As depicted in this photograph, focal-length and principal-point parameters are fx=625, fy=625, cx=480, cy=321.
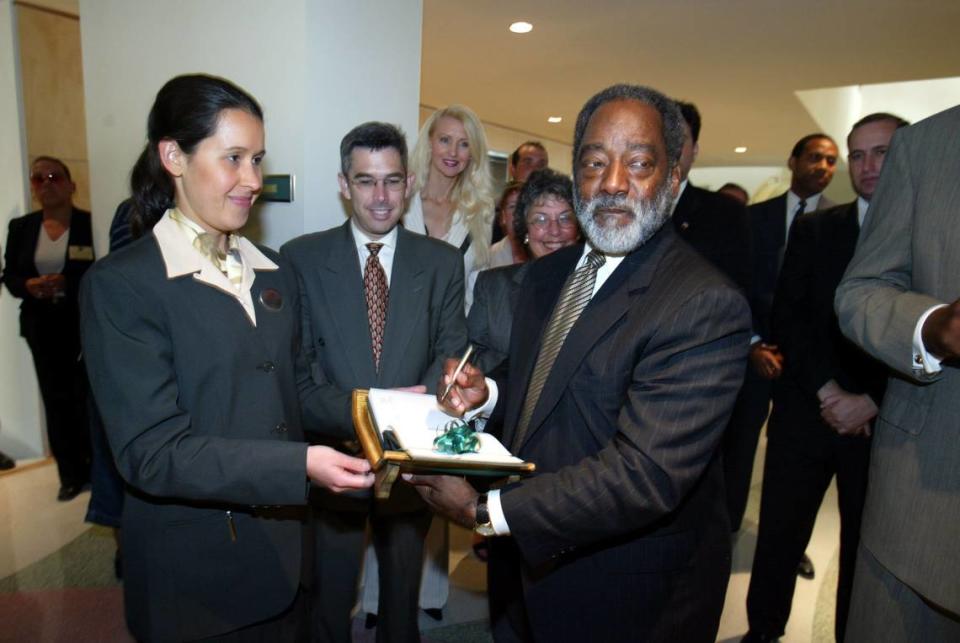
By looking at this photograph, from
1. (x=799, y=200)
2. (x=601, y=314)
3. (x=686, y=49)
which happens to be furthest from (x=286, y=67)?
(x=686, y=49)

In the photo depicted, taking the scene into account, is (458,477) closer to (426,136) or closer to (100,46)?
(426,136)

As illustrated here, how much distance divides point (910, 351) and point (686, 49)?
567 cm

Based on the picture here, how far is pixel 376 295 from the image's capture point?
2.27m

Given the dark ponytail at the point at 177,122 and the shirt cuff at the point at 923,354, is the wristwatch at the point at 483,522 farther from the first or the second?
the dark ponytail at the point at 177,122

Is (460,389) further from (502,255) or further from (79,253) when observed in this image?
(79,253)

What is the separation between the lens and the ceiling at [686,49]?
4953mm

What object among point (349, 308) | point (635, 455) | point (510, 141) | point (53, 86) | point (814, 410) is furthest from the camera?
point (510, 141)

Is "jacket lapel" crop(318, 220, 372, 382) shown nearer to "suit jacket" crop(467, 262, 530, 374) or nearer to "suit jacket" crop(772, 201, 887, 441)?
"suit jacket" crop(467, 262, 530, 374)

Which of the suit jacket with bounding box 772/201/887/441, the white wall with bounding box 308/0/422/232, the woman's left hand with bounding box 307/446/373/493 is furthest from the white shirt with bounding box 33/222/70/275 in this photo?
the suit jacket with bounding box 772/201/887/441

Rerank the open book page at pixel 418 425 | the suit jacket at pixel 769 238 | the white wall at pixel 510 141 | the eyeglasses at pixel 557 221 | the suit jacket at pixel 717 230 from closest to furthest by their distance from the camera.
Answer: the open book page at pixel 418 425 < the suit jacket at pixel 717 230 < the eyeglasses at pixel 557 221 < the suit jacket at pixel 769 238 < the white wall at pixel 510 141

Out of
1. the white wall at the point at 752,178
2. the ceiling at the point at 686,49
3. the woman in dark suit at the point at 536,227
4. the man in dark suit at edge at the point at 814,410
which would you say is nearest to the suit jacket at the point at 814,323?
the man in dark suit at edge at the point at 814,410

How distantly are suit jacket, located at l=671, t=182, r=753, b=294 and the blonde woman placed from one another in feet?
3.13

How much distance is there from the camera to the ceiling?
16.3 feet

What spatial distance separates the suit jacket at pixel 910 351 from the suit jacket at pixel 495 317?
2.66 ft
